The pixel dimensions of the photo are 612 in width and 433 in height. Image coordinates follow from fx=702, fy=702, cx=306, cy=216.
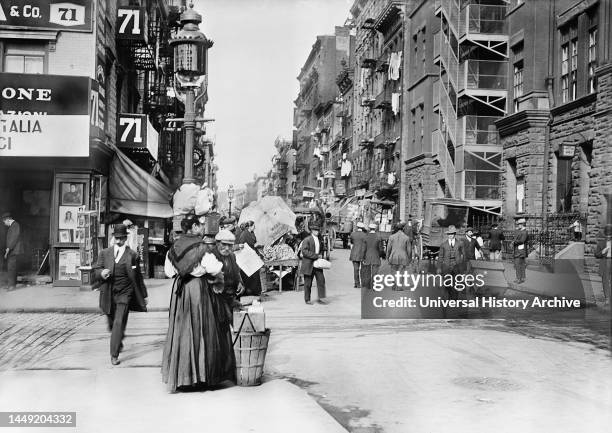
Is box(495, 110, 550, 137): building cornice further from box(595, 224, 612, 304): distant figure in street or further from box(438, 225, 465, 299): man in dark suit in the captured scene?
box(438, 225, 465, 299): man in dark suit

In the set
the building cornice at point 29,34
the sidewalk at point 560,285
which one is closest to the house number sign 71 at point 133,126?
the building cornice at point 29,34

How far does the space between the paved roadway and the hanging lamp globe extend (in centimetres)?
407

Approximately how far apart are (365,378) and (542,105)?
18.8 m

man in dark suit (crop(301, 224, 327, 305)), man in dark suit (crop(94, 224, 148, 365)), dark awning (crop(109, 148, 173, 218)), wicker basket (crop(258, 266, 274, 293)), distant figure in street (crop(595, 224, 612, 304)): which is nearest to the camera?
man in dark suit (crop(94, 224, 148, 365))

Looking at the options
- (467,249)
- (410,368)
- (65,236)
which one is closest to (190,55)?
(410,368)

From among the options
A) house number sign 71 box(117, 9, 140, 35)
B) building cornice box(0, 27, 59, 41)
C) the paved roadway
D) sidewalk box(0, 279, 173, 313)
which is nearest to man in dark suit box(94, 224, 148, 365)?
the paved roadway

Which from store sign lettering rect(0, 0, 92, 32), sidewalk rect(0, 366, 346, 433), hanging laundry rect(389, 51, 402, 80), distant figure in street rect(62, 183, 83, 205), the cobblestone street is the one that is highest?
hanging laundry rect(389, 51, 402, 80)

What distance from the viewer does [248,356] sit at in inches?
286

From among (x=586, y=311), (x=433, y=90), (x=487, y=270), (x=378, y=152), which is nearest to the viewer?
(x=586, y=311)

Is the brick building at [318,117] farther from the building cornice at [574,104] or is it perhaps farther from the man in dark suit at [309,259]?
the man in dark suit at [309,259]

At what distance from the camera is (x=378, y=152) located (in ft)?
157

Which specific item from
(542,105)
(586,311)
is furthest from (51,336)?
(542,105)

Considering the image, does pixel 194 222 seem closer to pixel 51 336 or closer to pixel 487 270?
pixel 51 336

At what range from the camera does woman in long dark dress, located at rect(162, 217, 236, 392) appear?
270 inches
